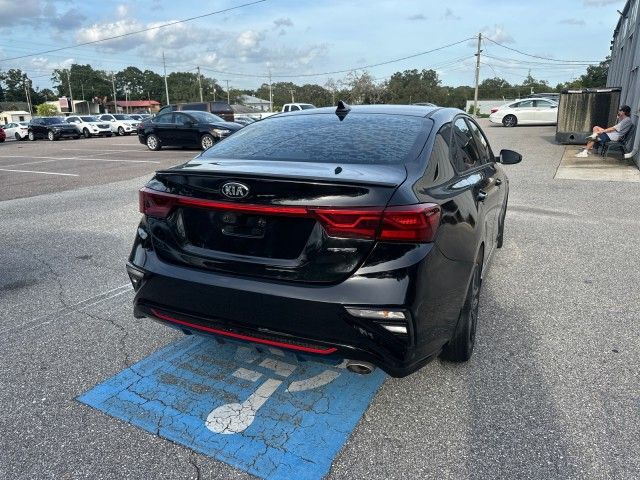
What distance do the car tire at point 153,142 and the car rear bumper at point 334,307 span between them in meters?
17.7

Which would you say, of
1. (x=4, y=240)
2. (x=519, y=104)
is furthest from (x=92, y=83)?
(x=4, y=240)

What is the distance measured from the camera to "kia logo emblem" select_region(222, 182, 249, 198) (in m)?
2.31

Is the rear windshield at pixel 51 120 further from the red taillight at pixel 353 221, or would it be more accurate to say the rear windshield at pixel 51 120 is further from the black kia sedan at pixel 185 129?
the red taillight at pixel 353 221

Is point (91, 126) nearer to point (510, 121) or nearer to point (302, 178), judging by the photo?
point (510, 121)

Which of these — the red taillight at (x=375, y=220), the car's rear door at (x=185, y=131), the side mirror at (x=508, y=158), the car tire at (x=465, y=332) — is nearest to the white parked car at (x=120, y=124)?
the car's rear door at (x=185, y=131)

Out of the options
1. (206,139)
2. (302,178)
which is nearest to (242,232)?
(302,178)

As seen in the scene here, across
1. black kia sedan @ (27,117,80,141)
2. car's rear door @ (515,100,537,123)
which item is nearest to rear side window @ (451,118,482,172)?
car's rear door @ (515,100,537,123)

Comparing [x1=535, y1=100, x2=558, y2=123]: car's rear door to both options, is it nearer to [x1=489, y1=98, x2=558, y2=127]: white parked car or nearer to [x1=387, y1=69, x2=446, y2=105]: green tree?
[x1=489, y1=98, x2=558, y2=127]: white parked car

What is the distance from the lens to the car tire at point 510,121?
2739 cm

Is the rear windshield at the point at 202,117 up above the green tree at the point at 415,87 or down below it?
below

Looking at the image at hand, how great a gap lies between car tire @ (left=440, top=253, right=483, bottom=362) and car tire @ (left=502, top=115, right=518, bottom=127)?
27100mm

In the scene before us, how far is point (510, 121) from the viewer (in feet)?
90.2

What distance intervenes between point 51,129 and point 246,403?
3365 centimetres

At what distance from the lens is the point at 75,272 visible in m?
4.79
